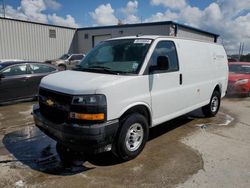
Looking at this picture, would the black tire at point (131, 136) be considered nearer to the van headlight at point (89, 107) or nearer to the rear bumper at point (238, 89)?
the van headlight at point (89, 107)

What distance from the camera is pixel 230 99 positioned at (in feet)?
33.4

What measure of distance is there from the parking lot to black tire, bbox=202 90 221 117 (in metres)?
0.83

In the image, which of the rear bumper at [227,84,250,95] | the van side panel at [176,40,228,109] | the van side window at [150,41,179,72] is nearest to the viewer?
the van side window at [150,41,179,72]

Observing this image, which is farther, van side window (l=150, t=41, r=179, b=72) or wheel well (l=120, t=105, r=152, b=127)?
van side window (l=150, t=41, r=179, b=72)

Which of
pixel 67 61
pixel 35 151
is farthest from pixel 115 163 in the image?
pixel 67 61

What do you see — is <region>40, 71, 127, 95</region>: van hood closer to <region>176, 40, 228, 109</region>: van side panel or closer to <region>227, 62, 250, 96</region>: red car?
<region>176, 40, 228, 109</region>: van side panel

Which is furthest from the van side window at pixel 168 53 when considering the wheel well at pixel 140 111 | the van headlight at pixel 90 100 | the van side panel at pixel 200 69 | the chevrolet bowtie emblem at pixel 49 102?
the chevrolet bowtie emblem at pixel 49 102

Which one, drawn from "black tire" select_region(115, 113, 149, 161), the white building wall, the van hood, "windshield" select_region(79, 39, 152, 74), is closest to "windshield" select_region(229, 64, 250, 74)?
"windshield" select_region(79, 39, 152, 74)

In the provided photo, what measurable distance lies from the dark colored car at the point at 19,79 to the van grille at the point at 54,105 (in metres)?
4.23

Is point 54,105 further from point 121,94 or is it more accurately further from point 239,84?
point 239,84

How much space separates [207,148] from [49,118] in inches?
120

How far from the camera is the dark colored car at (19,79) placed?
7.75 metres

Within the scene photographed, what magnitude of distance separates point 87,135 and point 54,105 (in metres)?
0.85

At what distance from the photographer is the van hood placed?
134 inches
